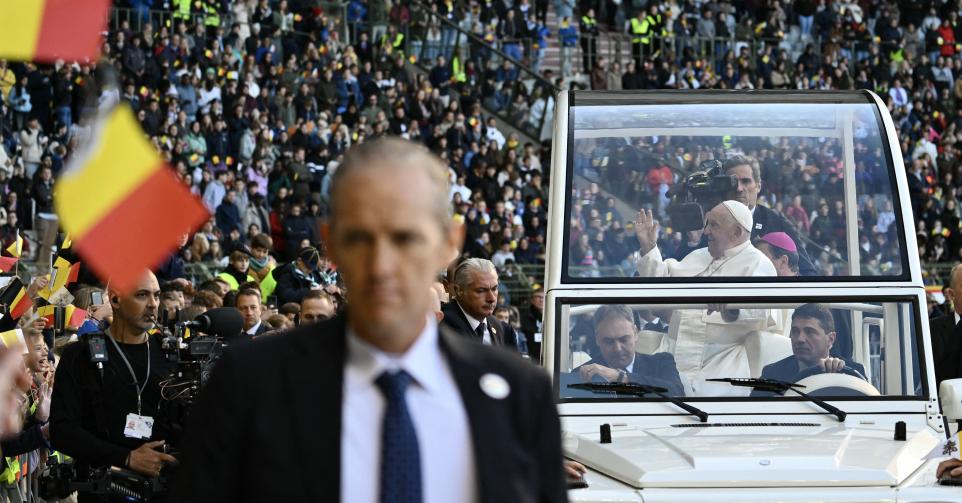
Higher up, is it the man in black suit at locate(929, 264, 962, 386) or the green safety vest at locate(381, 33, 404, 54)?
the green safety vest at locate(381, 33, 404, 54)

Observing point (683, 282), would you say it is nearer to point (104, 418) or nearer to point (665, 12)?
point (104, 418)

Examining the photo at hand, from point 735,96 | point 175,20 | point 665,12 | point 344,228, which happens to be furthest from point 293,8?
point 344,228

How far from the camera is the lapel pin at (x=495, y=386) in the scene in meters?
2.86

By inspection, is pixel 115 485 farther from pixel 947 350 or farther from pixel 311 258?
pixel 311 258

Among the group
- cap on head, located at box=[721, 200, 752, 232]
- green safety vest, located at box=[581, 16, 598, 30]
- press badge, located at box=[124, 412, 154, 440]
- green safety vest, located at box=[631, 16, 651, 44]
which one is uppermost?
green safety vest, located at box=[581, 16, 598, 30]

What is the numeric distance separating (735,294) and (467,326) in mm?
1807

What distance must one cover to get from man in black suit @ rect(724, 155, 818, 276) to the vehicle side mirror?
1.33 metres

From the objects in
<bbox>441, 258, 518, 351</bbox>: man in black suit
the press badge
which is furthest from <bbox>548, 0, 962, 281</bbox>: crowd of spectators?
the press badge

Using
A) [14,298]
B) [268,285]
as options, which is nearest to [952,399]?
[14,298]

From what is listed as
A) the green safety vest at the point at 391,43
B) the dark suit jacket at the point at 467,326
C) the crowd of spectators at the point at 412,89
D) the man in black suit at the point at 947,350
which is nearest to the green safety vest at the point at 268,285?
the crowd of spectators at the point at 412,89

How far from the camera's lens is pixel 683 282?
7664mm

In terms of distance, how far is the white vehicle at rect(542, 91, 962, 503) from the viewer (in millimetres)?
7164

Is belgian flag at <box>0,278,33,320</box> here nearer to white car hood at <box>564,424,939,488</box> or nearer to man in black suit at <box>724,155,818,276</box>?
white car hood at <box>564,424,939,488</box>

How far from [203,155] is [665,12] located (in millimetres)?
14166
